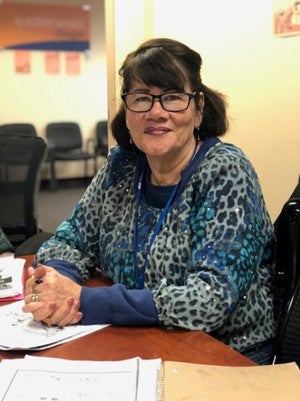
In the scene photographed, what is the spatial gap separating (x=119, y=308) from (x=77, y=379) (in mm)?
260

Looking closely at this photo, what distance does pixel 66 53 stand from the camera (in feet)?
23.9

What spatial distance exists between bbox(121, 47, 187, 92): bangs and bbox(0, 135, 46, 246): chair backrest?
1.37 metres

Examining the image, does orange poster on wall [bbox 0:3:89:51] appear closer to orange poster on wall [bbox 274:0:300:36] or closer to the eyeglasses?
orange poster on wall [bbox 274:0:300:36]

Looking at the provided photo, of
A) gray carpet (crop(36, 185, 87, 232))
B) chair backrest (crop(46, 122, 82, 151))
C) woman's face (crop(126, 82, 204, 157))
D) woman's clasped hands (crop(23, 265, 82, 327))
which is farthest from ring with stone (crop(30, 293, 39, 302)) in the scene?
chair backrest (crop(46, 122, 82, 151))

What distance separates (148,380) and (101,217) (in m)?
0.71

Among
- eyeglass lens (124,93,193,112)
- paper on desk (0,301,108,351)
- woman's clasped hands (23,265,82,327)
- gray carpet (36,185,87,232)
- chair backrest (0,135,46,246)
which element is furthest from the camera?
gray carpet (36,185,87,232)

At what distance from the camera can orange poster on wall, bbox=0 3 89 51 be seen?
6.90 m

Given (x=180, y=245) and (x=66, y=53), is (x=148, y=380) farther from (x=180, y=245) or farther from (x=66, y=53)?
(x=66, y=53)

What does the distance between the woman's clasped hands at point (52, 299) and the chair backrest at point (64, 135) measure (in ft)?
19.7

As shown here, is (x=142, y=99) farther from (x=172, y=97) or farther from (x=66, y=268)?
(x=66, y=268)

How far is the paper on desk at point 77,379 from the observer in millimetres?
867

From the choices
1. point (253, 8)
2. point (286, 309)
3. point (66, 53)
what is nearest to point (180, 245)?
point (286, 309)

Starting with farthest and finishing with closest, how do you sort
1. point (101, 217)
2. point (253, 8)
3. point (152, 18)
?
1. point (152, 18)
2. point (253, 8)
3. point (101, 217)

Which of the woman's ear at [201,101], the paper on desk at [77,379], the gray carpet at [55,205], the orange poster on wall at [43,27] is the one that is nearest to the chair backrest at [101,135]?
the gray carpet at [55,205]
